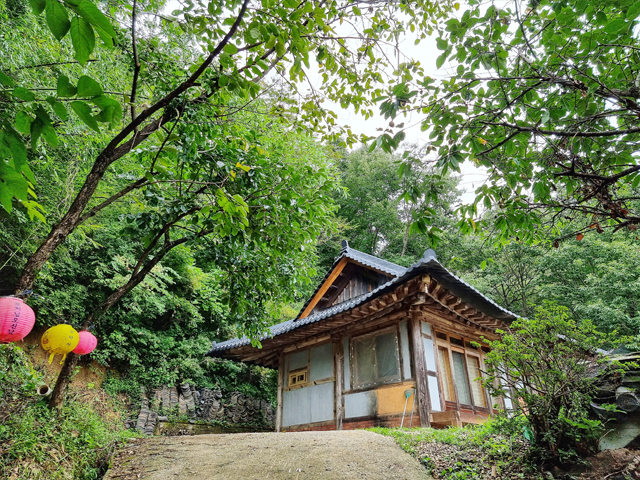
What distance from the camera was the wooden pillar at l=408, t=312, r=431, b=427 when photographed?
681cm

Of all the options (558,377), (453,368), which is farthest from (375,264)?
(558,377)

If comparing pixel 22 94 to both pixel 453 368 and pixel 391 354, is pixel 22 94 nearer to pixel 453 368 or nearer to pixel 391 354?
pixel 391 354

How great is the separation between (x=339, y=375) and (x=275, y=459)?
13.5 ft

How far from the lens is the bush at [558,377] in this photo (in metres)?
3.51

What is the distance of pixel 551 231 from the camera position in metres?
3.37

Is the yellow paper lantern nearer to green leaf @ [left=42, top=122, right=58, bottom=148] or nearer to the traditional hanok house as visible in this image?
the traditional hanok house

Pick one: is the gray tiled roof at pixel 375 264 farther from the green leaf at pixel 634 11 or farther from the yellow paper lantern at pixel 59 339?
the green leaf at pixel 634 11

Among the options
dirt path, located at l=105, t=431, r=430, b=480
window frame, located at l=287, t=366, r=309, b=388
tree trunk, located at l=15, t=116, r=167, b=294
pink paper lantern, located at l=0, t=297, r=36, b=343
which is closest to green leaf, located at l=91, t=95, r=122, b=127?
tree trunk, located at l=15, t=116, r=167, b=294

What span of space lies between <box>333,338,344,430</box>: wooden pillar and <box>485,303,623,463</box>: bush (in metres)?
5.14

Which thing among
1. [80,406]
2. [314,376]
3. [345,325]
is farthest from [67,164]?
[314,376]

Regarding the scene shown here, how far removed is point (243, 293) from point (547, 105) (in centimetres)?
426

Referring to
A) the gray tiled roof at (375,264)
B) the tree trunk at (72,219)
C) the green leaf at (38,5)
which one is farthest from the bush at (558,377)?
the gray tiled roof at (375,264)

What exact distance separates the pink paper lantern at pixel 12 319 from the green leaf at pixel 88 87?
3.48 metres

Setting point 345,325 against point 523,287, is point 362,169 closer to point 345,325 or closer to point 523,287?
point 523,287
